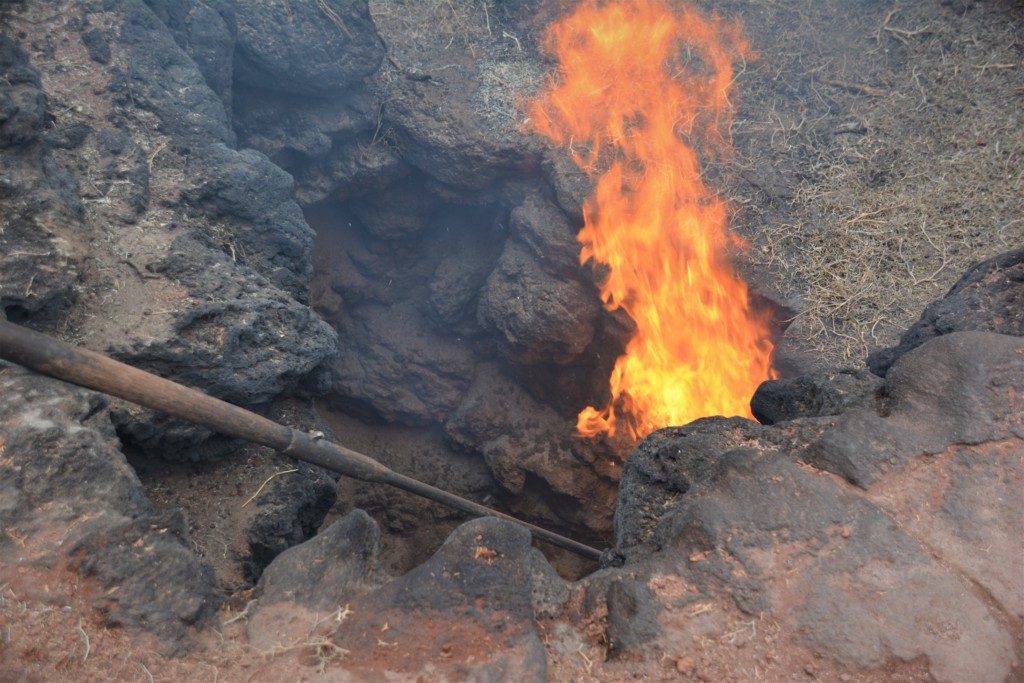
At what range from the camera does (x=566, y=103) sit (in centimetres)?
566

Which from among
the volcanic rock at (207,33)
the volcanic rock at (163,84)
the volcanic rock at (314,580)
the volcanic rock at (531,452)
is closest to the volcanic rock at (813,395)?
the volcanic rock at (314,580)

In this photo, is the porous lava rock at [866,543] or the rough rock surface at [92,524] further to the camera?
the rough rock surface at [92,524]

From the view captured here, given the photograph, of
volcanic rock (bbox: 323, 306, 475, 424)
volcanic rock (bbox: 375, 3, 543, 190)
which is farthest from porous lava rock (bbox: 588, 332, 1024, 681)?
volcanic rock (bbox: 323, 306, 475, 424)

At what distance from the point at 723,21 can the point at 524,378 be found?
3.63 meters

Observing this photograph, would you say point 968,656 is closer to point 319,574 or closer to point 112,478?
point 319,574

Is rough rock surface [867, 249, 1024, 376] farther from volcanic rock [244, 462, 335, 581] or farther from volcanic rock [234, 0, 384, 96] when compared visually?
volcanic rock [234, 0, 384, 96]

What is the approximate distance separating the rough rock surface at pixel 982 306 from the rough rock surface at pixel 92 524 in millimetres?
2948

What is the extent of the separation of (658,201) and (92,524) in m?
4.30

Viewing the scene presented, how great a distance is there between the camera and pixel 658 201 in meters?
5.25

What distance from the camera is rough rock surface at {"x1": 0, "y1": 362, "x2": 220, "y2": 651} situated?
214 cm

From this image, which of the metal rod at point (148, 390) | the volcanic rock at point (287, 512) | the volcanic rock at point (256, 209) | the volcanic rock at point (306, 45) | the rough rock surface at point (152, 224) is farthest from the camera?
the volcanic rock at point (306, 45)

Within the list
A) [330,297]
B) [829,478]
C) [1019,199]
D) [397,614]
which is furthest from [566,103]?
[397,614]

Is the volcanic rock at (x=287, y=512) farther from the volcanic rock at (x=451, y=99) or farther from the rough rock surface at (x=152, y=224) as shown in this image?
the volcanic rock at (x=451, y=99)

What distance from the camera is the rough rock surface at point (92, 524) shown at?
214 centimetres
